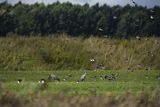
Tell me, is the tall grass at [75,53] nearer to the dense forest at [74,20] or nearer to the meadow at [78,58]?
the meadow at [78,58]

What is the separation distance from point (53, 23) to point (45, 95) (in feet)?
230

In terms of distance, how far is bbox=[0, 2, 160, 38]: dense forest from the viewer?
67.6 m

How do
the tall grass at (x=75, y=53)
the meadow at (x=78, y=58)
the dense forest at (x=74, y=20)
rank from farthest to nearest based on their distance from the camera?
the dense forest at (x=74, y=20)
the tall grass at (x=75, y=53)
the meadow at (x=78, y=58)

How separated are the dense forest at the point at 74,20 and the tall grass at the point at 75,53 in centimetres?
2914

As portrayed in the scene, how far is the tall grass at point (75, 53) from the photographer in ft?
100

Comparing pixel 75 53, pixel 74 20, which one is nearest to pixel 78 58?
pixel 75 53

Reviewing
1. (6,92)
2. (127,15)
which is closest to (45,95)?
(6,92)

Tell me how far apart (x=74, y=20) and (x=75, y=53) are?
4757 centimetres

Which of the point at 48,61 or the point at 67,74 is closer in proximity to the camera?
the point at 67,74

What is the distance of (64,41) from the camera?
1400 inches

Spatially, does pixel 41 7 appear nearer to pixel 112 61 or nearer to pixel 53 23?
pixel 53 23

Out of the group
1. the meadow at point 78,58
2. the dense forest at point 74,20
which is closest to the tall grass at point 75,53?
the meadow at point 78,58

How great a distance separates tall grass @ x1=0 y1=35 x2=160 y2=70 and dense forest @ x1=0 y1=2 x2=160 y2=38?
29140mm

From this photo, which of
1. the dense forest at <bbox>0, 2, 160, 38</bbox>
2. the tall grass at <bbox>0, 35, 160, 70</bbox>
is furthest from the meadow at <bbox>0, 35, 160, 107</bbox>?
the dense forest at <bbox>0, 2, 160, 38</bbox>
